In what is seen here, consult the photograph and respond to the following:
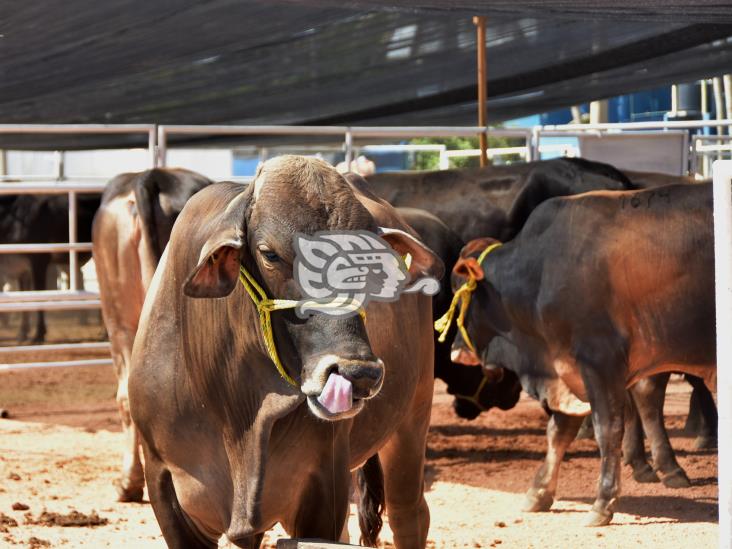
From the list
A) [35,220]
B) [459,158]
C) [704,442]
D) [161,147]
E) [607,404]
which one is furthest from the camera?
[459,158]

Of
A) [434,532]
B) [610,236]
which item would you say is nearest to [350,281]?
[434,532]

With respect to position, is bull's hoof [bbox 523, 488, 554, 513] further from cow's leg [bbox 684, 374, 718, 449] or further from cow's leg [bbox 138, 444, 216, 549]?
cow's leg [bbox 138, 444, 216, 549]

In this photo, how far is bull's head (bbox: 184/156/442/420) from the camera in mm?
2725

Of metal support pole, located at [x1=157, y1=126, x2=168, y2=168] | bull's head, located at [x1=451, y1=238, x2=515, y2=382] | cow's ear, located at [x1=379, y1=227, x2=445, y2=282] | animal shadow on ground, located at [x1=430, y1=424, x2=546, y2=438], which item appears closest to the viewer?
cow's ear, located at [x1=379, y1=227, x2=445, y2=282]

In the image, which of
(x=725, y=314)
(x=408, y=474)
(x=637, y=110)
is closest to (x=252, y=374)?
(x=725, y=314)

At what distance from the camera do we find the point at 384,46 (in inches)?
343

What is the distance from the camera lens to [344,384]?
8.76 feet

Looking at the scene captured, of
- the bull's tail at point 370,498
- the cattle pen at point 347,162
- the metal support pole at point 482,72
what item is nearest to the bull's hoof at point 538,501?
the bull's tail at point 370,498

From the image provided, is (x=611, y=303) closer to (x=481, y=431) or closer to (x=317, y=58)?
(x=481, y=431)

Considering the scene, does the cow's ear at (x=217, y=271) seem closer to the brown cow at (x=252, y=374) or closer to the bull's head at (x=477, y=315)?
the brown cow at (x=252, y=374)

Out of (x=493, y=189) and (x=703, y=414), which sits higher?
(x=493, y=189)

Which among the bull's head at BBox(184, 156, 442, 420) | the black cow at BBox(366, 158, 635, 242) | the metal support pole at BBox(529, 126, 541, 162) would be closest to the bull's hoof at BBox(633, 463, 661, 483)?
the black cow at BBox(366, 158, 635, 242)

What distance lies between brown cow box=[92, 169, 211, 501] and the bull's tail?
212 cm

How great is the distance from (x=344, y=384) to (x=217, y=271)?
0.49m
